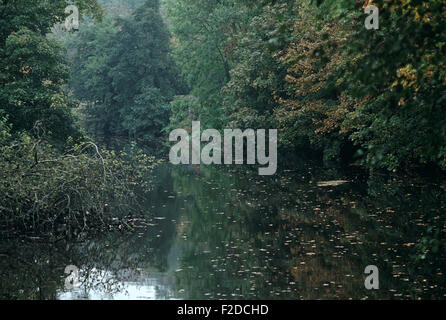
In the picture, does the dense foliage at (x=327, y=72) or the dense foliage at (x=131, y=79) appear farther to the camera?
the dense foliage at (x=131, y=79)

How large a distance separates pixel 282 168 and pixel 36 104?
42.1 ft

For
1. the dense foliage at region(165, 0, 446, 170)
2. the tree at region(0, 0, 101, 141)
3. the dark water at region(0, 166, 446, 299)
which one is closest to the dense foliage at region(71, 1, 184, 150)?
the dense foliage at region(165, 0, 446, 170)

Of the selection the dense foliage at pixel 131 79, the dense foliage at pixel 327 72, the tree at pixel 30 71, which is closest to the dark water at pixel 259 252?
the dense foliage at pixel 327 72

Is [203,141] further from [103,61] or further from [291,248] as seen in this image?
[291,248]

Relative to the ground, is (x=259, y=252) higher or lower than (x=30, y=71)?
lower

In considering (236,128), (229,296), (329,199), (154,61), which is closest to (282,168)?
(236,128)

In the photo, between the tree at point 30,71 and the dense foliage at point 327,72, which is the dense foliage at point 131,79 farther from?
the tree at point 30,71

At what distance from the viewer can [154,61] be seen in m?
52.2

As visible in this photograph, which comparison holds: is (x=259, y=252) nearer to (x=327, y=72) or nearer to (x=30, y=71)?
(x=30, y=71)

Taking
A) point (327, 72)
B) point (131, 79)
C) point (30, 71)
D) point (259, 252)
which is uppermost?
point (131, 79)

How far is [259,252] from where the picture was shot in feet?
41.3

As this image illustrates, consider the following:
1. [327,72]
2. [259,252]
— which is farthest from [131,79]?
[259,252]

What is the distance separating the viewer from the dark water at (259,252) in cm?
1005

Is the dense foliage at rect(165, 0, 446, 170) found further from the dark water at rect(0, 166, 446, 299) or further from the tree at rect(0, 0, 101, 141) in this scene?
the tree at rect(0, 0, 101, 141)
